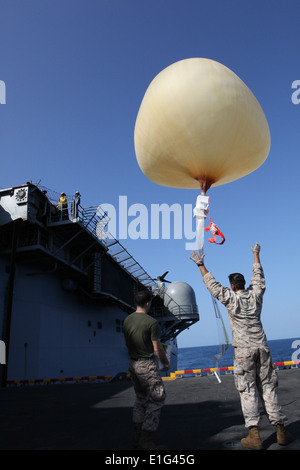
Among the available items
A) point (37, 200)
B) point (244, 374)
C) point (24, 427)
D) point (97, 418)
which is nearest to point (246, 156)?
point (244, 374)

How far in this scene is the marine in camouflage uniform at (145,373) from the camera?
3607 millimetres

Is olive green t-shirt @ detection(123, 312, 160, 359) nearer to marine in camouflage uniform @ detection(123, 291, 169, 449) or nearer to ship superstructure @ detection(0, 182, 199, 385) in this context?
marine in camouflage uniform @ detection(123, 291, 169, 449)

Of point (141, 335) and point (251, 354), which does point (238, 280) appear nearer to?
point (251, 354)

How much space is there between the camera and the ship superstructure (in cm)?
1647

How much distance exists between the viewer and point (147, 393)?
12.4 ft

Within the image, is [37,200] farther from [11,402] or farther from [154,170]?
[154,170]

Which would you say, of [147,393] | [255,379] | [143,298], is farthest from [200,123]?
[147,393]

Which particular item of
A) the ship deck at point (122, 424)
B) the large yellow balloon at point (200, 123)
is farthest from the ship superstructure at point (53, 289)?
the large yellow balloon at point (200, 123)

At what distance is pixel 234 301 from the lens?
13.0 ft

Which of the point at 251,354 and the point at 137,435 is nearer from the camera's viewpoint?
the point at 137,435

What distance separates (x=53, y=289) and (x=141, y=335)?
16850 mm

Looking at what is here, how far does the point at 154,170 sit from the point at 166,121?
1107 millimetres

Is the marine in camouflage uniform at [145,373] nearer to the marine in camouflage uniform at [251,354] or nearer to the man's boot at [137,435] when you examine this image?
the man's boot at [137,435]

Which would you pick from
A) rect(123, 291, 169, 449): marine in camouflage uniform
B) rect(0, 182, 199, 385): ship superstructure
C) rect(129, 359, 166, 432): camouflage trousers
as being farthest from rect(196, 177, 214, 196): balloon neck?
rect(0, 182, 199, 385): ship superstructure
